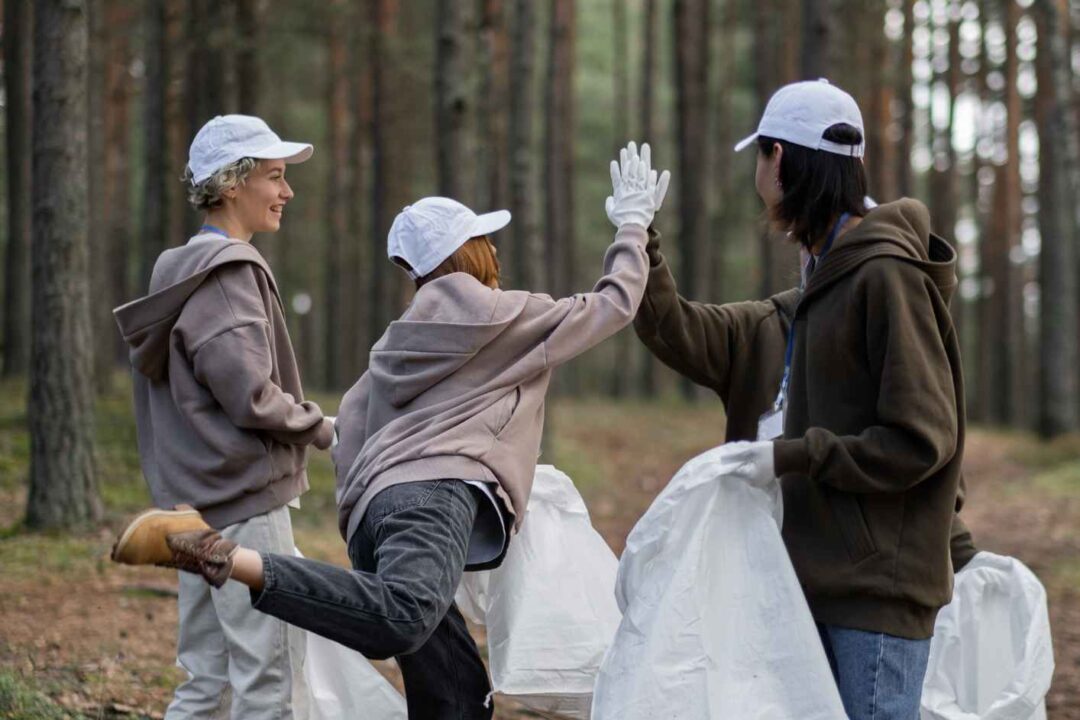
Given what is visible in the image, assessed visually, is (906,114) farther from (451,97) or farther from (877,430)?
(877,430)

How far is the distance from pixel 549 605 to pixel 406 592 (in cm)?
106

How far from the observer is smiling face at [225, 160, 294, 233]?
389 centimetres

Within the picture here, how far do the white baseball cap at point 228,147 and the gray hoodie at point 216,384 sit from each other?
222mm

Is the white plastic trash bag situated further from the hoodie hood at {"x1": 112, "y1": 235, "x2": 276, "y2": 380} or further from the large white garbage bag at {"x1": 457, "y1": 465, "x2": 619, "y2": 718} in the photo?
the hoodie hood at {"x1": 112, "y1": 235, "x2": 276, "y2": 380}

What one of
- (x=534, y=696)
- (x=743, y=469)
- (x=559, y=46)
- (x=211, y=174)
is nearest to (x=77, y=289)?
(x=211, y=174)

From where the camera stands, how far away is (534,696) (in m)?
4.00

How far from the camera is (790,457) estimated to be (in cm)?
299

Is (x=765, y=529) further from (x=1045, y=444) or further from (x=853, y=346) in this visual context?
(x=1045, y=444)

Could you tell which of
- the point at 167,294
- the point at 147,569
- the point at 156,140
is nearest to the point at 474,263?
the point at 167,294

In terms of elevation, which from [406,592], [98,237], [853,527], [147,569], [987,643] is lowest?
[147,569]

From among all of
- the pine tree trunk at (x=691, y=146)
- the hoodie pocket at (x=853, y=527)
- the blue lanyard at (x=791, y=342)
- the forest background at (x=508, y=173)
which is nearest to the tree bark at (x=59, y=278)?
the forest background at (x=508, y=173)

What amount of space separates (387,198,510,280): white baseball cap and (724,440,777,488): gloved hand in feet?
3.30

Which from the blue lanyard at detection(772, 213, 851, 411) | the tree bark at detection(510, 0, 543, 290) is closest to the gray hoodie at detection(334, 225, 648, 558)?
the blue lanyard at detection(772, 213, 851, 411)

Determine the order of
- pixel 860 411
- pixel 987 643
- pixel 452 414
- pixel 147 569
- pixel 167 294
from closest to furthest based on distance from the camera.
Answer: pixel 860 411 → pixel 452 414 → pixel 167 294 → pixel 987 643 → pixel 147 569
